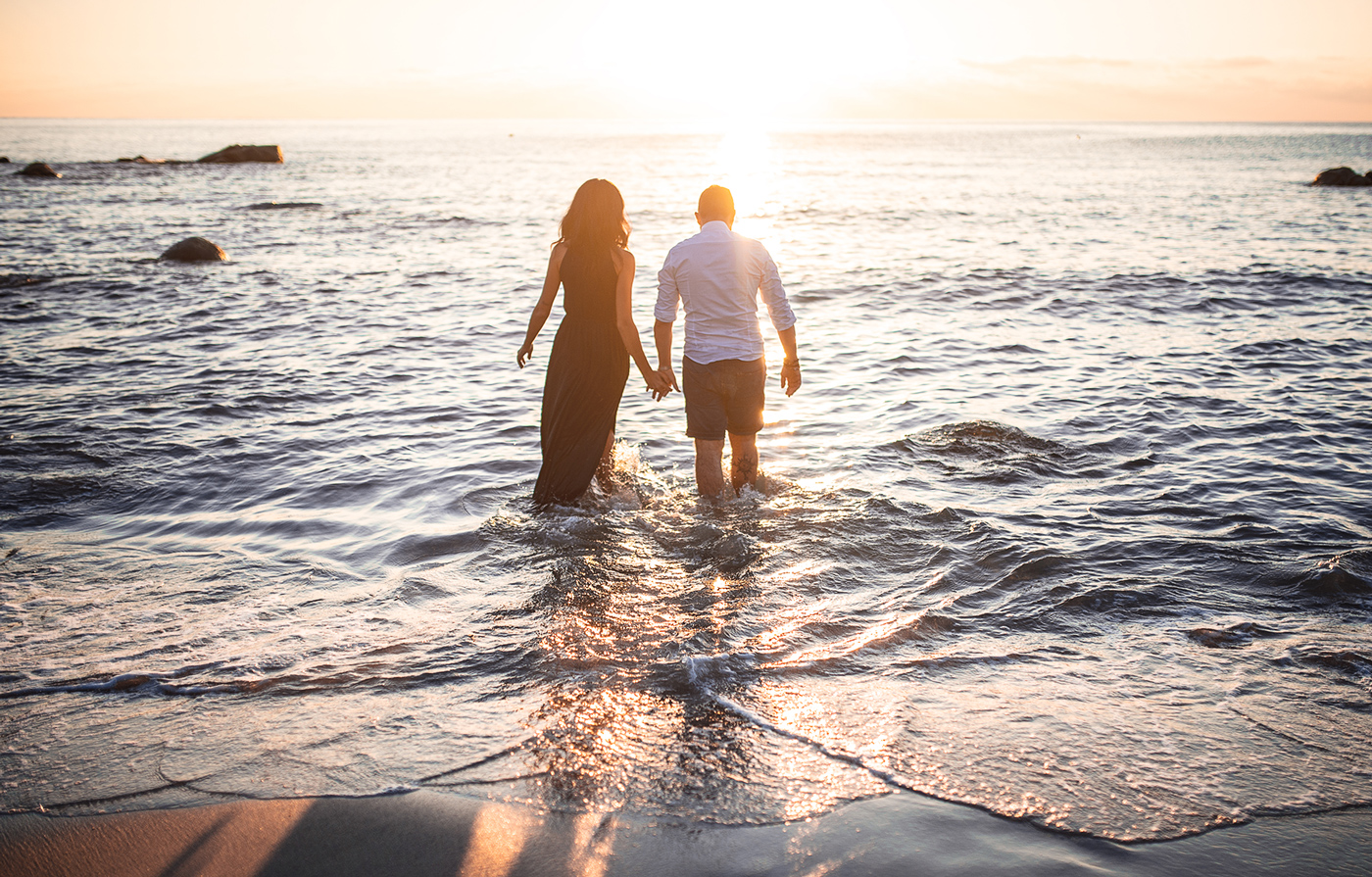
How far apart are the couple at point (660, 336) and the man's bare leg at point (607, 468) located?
2 centimetres

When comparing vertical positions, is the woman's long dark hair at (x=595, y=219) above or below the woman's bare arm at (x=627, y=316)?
above

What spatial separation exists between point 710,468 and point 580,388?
3.79 ft

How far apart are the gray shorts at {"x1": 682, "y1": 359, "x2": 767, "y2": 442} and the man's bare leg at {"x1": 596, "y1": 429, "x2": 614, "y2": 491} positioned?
65 cm

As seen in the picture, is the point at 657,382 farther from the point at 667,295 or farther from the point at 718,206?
the point at 718,206

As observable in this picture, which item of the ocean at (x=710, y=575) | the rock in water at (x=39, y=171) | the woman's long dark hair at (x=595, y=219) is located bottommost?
the ocean at (x=710, y=575)

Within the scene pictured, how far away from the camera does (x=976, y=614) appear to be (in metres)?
4.76

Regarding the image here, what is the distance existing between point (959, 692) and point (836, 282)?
1515 cm

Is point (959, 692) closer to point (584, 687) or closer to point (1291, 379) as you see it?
point (584, 687)

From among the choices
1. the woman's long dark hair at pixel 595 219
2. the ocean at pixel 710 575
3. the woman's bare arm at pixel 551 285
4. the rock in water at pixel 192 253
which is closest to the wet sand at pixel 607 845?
the ocean at pixel 710 575

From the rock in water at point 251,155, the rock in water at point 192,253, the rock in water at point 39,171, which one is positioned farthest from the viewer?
the rock in water at point 251,155

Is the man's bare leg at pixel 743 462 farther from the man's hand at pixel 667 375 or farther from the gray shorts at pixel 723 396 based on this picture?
the man's hand at pixel 667 375

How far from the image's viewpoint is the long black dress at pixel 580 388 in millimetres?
6121

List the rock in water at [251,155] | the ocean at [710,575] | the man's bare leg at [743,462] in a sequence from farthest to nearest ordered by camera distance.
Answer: the rock in water at [251,155] → the man's bare leg at [743,462] → the ocean at [710,575]

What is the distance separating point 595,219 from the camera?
5844 mm
